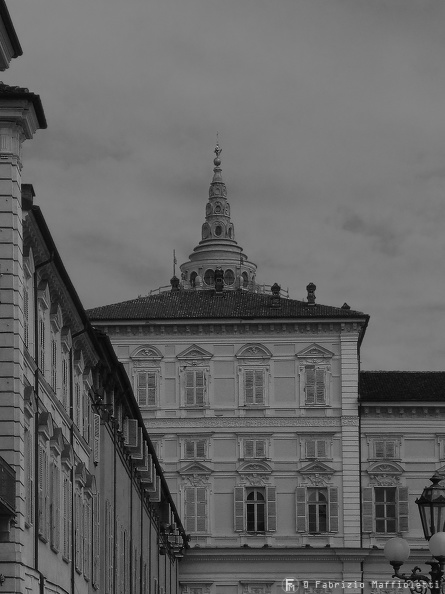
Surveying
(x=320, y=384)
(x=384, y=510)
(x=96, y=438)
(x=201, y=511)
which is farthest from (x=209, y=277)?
(x=96, y=438)

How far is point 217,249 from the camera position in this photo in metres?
112

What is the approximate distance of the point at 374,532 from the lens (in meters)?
86.6

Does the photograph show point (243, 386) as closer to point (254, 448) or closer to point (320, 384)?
point (254, 448)

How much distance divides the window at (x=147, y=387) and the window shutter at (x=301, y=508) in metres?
8.72

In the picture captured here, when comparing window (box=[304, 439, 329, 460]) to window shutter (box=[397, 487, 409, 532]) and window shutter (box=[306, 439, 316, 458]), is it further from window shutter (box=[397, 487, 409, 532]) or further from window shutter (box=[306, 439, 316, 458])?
window shutter (box=[397, 487, 409, 532])

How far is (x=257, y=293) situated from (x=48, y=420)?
6017cm

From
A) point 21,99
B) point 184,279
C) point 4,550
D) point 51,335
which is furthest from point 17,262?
point 184,279

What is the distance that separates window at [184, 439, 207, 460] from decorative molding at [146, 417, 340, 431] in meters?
0.83

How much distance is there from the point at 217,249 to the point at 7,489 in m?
86.0

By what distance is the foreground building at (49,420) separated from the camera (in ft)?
91.5

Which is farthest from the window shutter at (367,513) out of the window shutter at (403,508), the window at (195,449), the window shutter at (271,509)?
the window at (195,449)

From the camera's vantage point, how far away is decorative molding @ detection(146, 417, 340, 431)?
87.3 meters

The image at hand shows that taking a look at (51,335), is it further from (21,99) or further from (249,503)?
(249,503)

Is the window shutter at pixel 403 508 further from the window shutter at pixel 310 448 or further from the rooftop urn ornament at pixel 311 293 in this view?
the rooftop urn ornament at pixel 311 293
